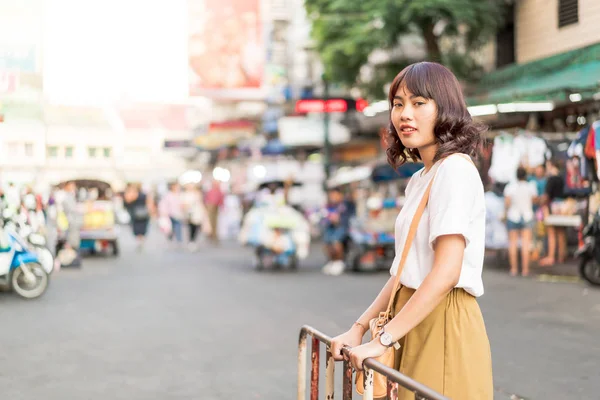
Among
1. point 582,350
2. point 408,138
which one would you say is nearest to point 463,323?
point 408,138

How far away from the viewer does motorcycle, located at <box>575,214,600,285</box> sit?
11.3 m

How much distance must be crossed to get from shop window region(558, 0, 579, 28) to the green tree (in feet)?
14.3

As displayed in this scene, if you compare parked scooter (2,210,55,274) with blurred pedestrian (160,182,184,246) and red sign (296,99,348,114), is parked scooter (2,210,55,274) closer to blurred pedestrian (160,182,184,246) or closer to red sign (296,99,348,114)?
blurred pedestrian (160,182,184,246)

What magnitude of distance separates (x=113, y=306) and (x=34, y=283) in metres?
1.56

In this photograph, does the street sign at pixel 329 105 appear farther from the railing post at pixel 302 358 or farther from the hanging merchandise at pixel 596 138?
the railing post at pixel 302 358

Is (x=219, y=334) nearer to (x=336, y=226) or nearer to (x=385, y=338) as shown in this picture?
(x=385, y=338)

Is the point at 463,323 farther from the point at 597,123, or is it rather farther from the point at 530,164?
the point at 530,164

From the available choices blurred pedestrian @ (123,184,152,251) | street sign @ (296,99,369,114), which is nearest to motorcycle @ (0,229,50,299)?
blurred pedestrian @ (123,184,152,251)

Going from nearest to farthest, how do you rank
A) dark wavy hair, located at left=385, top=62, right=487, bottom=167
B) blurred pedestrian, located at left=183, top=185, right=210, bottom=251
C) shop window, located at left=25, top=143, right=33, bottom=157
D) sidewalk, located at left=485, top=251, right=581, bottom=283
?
dark wavy hair, located at left=385, top=62, right=487, bottom=167, shop window, located at left=25, top=143, right=33, bottom=157, sidewalk, located at left=485, top=251, right=581, bottom=283, blurred pedestrian, located at left=183, top=185, right=210, bottom=251

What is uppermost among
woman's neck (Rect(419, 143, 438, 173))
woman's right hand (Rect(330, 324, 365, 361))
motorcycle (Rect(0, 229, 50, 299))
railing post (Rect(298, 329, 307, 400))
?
woman's neck (Rect(419, 143, 438, 173))

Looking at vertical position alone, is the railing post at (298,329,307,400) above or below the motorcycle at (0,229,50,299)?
above

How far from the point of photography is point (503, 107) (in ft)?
49.6

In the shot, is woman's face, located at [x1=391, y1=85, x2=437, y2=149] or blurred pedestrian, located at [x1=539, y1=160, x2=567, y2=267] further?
blurred pedestrian, located at [x1=539, y1=160, x2=567, y2=267]

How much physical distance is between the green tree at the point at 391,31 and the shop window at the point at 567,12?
435 centimetres
